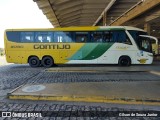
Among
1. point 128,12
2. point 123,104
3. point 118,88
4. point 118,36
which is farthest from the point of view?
point 128,12

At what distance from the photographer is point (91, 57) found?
55.3ft

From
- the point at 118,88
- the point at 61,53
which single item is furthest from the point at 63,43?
the point at 118,88

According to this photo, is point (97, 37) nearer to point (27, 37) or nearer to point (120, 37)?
→ point (120, 37)

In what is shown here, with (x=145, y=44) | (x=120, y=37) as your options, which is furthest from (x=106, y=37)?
(x=145, y=44)

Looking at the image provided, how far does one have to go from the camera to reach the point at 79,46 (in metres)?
16.9

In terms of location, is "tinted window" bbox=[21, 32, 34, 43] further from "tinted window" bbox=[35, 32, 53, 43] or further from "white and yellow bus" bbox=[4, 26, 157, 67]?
"tinted window" bbox=[35, 32, 53, 43]

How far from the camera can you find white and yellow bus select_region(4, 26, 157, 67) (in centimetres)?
1669

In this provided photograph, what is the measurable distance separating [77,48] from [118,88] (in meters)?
9.82

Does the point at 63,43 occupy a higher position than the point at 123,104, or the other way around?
the point at 63,43

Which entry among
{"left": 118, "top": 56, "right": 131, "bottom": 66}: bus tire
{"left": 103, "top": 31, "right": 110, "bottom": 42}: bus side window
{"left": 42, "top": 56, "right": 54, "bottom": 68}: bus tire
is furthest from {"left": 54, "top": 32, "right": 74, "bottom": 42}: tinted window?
{"left": 118, "top": 56, "right": 131, "bottom": 66}: bus tire

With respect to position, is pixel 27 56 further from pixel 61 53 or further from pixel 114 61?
pixel 114 61

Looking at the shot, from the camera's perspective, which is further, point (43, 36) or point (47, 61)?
point (47, 61)

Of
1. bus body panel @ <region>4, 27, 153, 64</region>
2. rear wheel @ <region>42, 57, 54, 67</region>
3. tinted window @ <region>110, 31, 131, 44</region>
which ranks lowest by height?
rear wheel @ <region>42, 57, 54, 67</region>

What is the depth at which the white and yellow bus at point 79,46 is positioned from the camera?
16688mm
